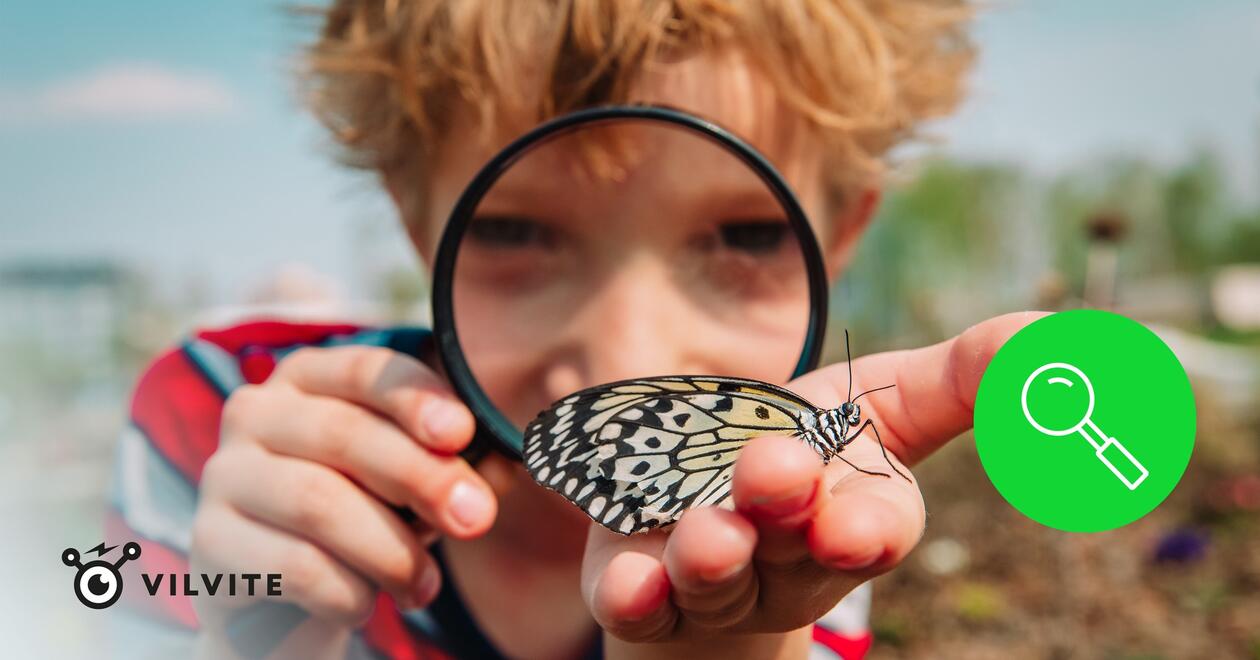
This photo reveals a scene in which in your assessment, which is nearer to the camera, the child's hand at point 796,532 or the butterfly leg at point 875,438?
the child's hand at point 796,532

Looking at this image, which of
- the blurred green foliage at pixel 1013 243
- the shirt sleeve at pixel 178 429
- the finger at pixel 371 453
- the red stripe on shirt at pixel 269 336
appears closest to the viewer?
the finger at pixel 371 453

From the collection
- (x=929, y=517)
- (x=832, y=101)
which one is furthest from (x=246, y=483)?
(x=832, y=101)

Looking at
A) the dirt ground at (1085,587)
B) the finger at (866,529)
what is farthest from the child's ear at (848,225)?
the finger at (866,529)

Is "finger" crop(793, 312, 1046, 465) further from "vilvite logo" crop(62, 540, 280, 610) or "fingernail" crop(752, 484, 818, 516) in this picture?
"vilvite logo" crop(62, 540, 280, 610)

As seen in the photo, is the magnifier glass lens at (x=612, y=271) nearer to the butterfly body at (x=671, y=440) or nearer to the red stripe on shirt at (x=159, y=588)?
the butterfly body at (x=671, y=440)

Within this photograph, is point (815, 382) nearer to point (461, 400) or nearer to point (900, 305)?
point (461, 400)

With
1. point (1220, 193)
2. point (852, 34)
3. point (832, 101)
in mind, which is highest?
point (852, 34)

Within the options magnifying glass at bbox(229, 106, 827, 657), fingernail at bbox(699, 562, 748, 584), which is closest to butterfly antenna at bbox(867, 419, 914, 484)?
fingernail at bbox(699, 562, 748, 584)
